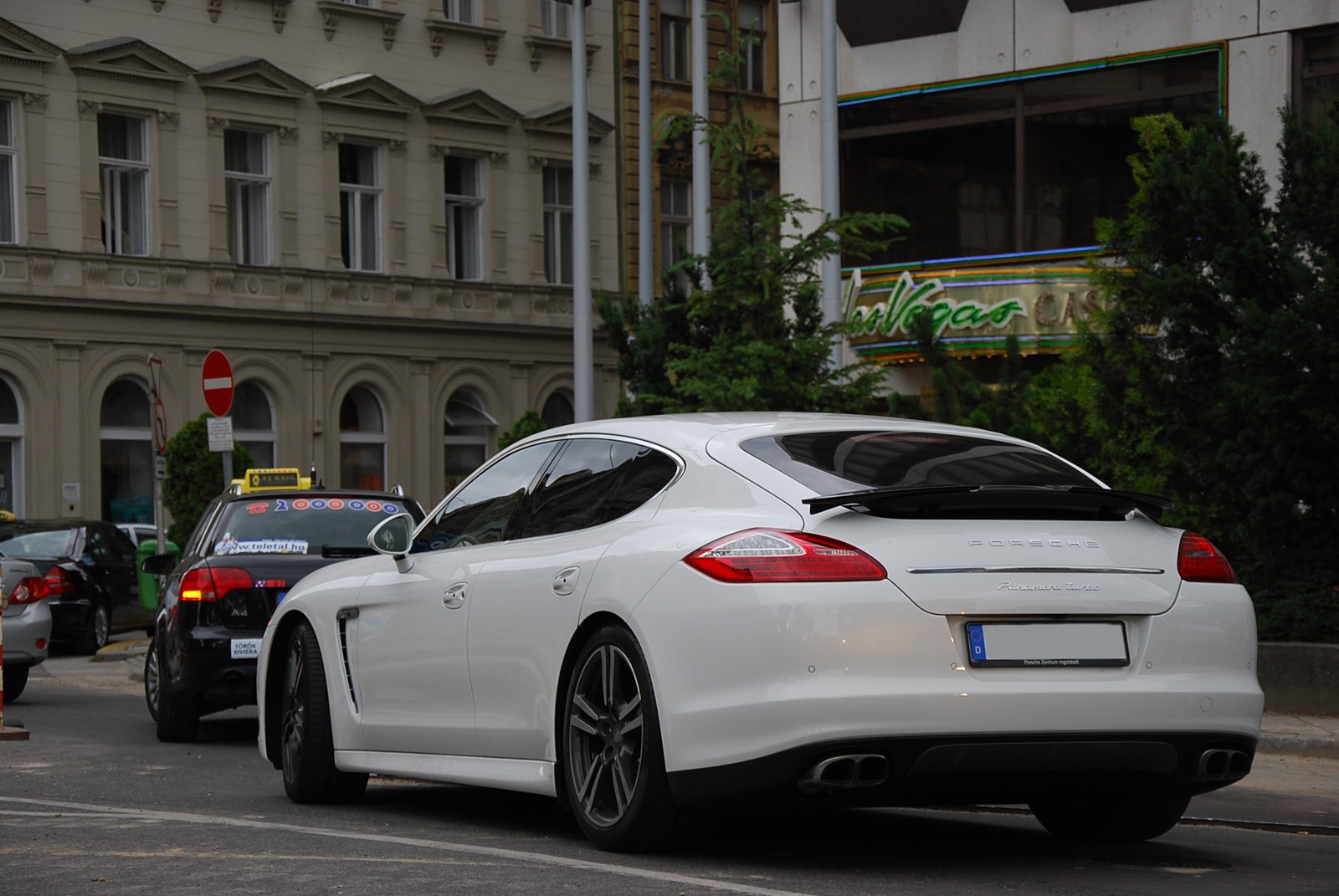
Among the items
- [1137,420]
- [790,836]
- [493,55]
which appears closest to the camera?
[790,836]

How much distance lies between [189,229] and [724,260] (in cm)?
2319

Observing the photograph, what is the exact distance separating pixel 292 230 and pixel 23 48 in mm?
5839

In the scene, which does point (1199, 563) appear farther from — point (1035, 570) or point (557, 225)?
point (557, 225)

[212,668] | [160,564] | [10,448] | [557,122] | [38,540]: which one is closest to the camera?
[212,668]

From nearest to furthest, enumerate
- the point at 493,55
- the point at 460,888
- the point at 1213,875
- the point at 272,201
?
the point at 460,888 < the point at 1213,875 < the point at 272,201 < the point at 493,55

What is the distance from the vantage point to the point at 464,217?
43.4m

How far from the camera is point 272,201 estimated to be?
4000 centimetres

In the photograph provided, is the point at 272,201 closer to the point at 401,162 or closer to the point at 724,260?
the point at 401,162

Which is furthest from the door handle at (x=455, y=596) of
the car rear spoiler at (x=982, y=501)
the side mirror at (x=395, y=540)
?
the car rear spoiler at (x=982, y=501)

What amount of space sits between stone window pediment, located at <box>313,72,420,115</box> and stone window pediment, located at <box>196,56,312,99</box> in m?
0.42

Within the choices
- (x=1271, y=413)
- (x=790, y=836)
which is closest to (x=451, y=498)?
(x=790, y=836)

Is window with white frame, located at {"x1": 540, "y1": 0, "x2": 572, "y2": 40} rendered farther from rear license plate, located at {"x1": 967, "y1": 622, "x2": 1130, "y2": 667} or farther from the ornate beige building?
rear license plate, located at {"x1": 967, "y1": 622, "x2": 1130, "y2": 667}

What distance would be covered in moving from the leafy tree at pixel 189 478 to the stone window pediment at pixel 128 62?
872 cm

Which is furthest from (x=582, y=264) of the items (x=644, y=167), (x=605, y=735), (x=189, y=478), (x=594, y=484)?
(x=605, y=735)
